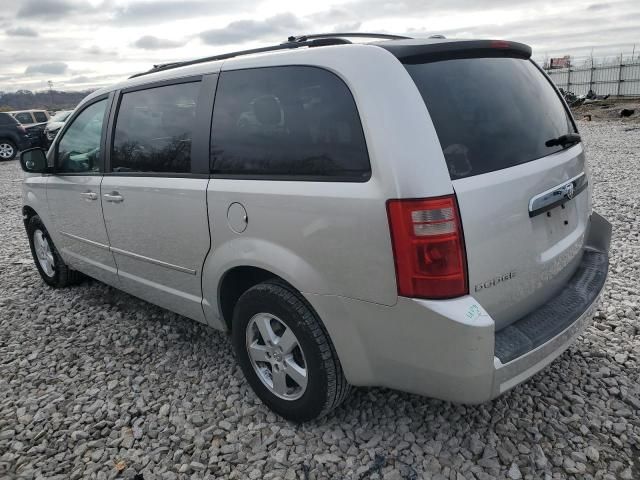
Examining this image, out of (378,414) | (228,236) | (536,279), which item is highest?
(228,236)

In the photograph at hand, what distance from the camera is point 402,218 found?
1.97m

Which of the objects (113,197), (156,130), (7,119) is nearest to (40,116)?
(7,119)

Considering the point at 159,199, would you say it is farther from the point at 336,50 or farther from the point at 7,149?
the point at 7,149

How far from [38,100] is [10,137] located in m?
36.6

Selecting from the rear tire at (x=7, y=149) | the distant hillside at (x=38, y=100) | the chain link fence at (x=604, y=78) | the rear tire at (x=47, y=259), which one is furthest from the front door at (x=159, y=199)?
the distant hillside at (x=38, y=100)

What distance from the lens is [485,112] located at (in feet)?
7.47

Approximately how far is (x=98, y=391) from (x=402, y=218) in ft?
7.52

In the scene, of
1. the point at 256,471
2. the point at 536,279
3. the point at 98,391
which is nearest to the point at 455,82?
the point at 536,279

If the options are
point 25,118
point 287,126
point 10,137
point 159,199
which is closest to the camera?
point 287,126

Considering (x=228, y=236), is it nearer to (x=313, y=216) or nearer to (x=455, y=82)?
(x=313, y=216)

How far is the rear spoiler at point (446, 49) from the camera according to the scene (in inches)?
86.5

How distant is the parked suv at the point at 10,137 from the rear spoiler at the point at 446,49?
1857 cm

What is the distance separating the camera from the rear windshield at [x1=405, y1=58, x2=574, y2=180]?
2105 mm

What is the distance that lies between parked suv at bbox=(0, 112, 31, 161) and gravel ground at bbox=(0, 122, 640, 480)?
1652 cm
